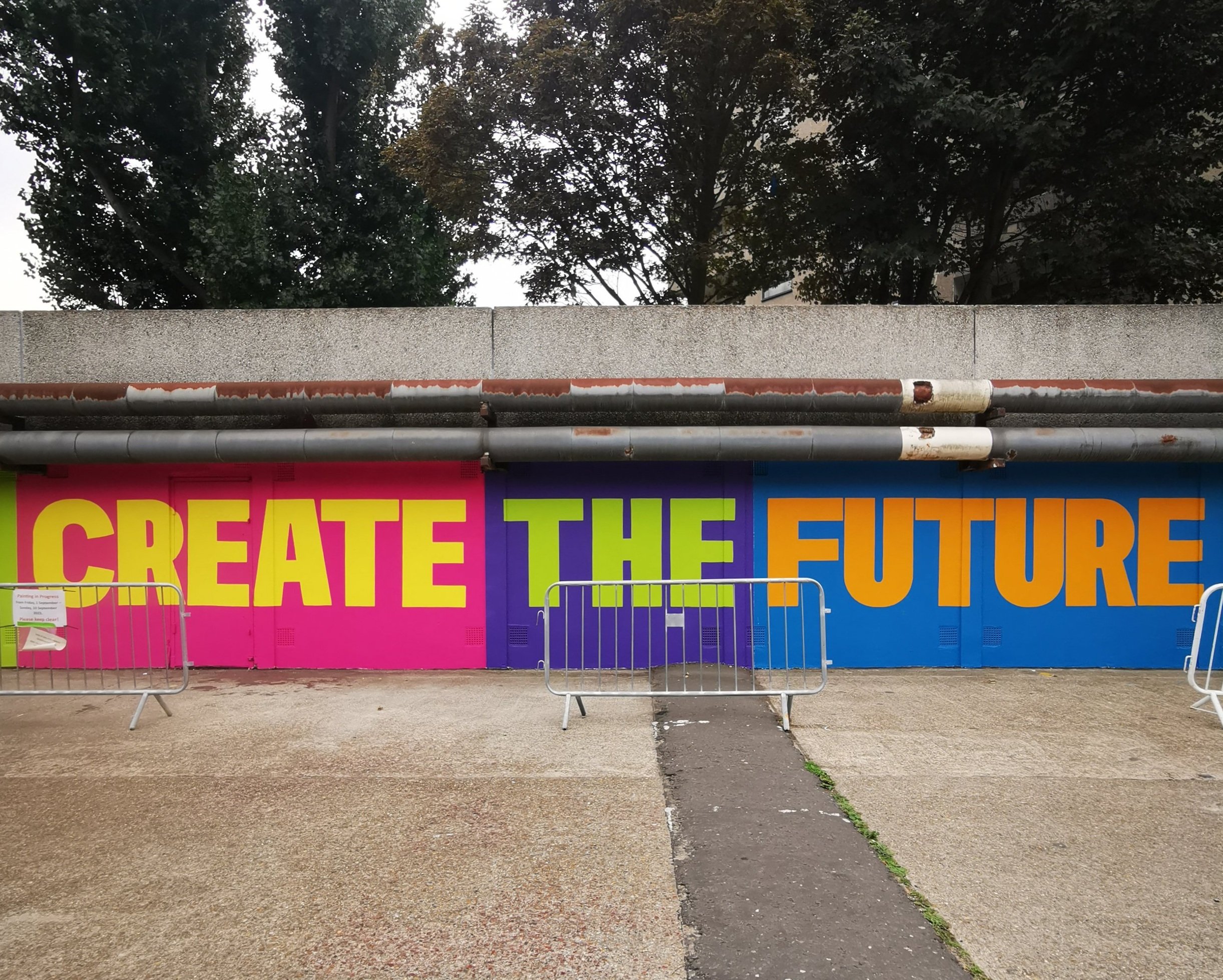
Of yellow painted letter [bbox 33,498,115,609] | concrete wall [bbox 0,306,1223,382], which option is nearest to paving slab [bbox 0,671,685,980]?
yellow painted letter [bbox 33,498,115,609]

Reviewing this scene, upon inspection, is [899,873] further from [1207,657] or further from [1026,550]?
[1207,657]

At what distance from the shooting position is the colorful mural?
8023mm

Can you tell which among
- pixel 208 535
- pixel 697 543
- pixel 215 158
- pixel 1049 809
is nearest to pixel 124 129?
pixel 215 158

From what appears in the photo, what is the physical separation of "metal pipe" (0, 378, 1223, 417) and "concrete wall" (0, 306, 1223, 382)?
495 millimetres

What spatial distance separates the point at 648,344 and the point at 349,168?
15793 mm

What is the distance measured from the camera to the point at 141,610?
816 cm

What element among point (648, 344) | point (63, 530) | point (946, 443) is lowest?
point (63, 530)

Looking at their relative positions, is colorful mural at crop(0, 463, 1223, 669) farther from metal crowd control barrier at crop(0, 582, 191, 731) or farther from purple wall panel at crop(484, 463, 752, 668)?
metal crowd control barrier at crop(0, 582, 191, 731)

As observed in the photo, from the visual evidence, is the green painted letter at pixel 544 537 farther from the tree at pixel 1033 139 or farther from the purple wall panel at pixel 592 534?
the tree at pixel 1033 139

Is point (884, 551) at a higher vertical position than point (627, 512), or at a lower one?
lower

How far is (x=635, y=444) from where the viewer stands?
7.47 m

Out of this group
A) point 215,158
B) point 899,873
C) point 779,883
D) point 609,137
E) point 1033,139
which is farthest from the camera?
point 215,158

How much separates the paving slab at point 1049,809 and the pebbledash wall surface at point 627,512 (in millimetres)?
1053

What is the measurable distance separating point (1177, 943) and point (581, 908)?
8.31 ft
